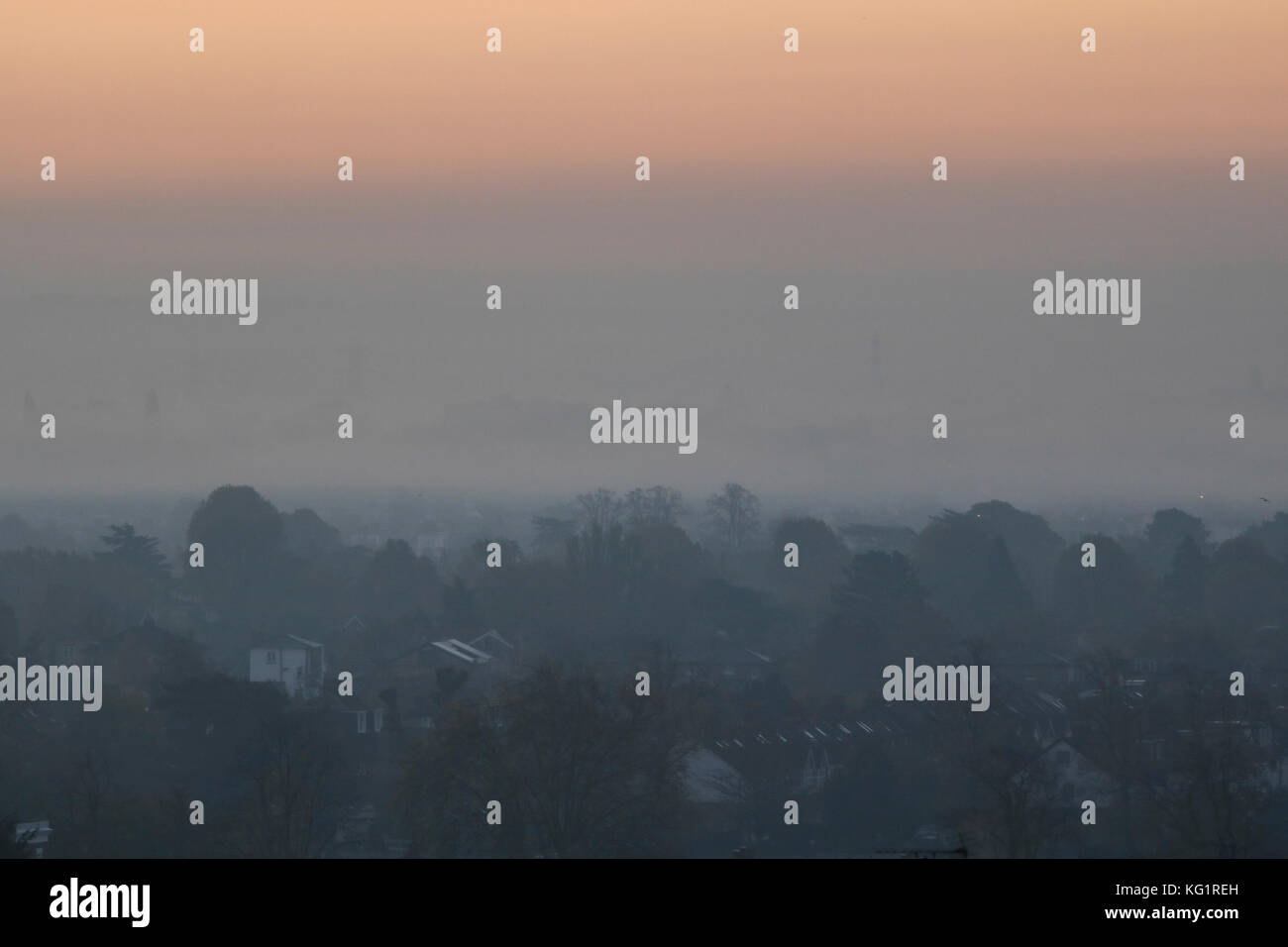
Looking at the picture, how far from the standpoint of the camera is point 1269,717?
3244 cm

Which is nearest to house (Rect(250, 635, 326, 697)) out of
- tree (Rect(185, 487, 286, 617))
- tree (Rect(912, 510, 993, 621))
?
tree (Rect(185, 487, 286, 617))

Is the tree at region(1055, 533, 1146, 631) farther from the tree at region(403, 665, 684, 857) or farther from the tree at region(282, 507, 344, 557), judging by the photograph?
Result: the tree at region(282, 507, 344, 557)

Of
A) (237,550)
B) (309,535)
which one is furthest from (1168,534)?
(237,550)

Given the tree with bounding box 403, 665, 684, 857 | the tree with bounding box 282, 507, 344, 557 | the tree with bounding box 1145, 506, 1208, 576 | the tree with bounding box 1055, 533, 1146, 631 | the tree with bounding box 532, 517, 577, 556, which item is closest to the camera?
the tree with bounding box 403, 665, 684, 857

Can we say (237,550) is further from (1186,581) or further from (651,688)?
(1186,581)

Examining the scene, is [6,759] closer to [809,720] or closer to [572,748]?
[572,748]

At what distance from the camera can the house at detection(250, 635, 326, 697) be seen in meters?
37.8

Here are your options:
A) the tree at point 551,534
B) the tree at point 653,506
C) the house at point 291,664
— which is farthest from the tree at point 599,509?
the house at point 291,664

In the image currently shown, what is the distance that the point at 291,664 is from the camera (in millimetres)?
40438

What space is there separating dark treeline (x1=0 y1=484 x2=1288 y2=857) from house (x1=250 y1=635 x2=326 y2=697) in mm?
170

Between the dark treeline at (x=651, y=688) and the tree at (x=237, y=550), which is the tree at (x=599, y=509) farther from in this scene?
the tree at (x=237, y=550)
